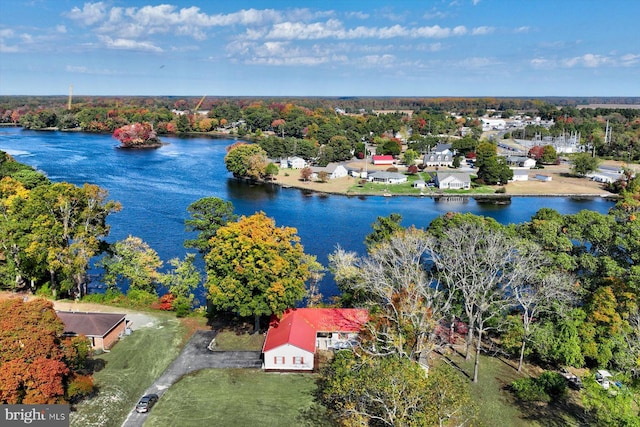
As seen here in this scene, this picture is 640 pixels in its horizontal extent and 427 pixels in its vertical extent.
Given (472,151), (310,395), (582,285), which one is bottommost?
(310,395)

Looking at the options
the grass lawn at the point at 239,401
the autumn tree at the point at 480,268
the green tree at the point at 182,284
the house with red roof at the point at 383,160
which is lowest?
the grass lawn at the point at 239,401

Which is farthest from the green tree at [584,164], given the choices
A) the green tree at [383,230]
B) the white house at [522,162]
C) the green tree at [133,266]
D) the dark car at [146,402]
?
the dark car at [146,402]

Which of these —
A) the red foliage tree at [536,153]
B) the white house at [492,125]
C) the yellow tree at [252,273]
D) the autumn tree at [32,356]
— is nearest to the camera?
the autumn tree at [32,356]

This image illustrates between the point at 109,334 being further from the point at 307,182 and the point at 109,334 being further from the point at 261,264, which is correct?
the point at 307,182

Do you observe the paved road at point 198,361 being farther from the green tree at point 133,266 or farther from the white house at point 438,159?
the white house at point 438,159

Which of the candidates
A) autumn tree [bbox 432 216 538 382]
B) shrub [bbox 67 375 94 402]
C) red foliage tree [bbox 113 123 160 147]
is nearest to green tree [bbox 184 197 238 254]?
shrub [bbox 67 375 94 402]

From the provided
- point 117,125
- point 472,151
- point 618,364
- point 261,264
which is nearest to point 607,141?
point 472,151

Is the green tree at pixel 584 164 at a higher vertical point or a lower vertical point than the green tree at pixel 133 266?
higher
